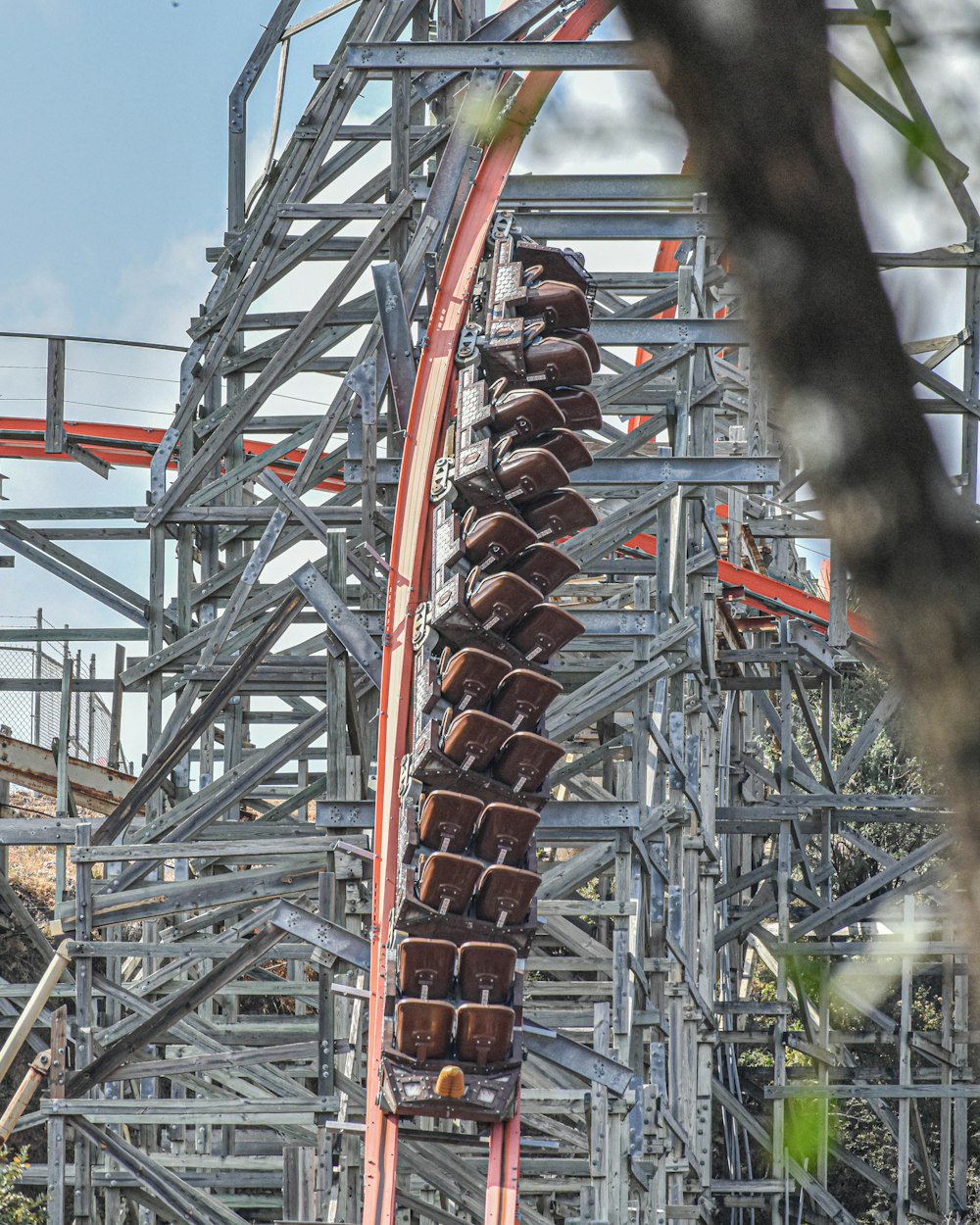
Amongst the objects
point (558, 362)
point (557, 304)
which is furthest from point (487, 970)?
point (557, 304)

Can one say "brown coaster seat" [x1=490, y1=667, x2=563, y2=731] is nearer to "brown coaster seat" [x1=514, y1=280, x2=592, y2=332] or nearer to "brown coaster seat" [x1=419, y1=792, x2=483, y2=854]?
"brown coaster seat" [x1=419, y1=792, x2=483, y2=854]

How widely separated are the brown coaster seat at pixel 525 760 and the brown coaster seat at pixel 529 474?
48.7 inches

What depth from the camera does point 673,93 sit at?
137cm

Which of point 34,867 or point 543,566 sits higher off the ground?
point 34,867

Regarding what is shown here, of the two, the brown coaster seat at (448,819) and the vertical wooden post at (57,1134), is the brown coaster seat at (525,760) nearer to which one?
the brown coaster seat at (448,819)

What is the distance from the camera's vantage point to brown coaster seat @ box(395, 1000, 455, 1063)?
30.8 ft

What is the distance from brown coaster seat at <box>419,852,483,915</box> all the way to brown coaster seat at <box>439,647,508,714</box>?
2.25ft

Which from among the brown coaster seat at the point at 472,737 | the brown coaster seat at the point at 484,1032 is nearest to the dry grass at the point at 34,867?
the brown coaster seat at the point at 472,737

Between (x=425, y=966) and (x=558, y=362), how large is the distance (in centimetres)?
306

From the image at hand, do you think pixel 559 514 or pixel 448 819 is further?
pixel 559 514

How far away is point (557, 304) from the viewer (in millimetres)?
10938

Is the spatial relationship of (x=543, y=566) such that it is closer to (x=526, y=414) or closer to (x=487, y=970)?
(x=526, y=414)

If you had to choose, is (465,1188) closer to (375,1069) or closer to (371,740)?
(375,1069)

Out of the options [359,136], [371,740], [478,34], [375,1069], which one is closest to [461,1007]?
[375,1069]
